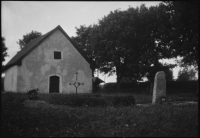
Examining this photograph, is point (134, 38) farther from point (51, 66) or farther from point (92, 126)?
point (92, 126)

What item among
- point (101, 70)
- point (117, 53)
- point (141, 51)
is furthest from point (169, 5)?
point (101, 70)

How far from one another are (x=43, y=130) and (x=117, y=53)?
2347 centimetres

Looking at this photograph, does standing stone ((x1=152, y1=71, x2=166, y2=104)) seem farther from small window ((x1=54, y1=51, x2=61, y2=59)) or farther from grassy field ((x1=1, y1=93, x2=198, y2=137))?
small window ((x1=54, y1=51, x2=61, y2=59))

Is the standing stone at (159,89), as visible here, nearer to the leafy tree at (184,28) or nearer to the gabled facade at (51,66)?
the gabled facade at (51,66)

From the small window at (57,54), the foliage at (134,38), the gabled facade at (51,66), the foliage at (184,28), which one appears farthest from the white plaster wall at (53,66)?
the foliage at (184,28)

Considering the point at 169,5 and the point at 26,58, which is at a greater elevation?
the point at 169,5

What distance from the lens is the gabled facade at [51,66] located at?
1989cm

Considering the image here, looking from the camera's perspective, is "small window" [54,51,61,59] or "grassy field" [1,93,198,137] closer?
"grassy field" [1,93,198,137]

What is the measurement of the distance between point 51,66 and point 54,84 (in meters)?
2.27

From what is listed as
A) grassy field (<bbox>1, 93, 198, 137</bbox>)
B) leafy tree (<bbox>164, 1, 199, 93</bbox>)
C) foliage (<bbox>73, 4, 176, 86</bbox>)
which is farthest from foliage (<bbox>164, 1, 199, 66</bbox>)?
grassy field (<bbox>1, 93, 198, 137</bbox>)

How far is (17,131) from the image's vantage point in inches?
205

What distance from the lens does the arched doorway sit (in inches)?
841

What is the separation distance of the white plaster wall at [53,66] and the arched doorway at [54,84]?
427 mm

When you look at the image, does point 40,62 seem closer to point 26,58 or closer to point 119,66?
point 26,58
